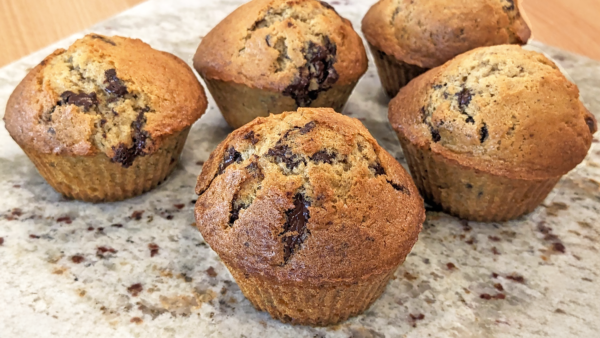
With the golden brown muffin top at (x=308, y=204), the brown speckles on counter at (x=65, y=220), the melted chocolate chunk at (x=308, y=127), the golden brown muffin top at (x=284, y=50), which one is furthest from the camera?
the golden brown muffin top at (x=284, y=50)

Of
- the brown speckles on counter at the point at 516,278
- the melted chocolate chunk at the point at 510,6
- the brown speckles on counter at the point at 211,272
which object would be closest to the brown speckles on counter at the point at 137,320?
the brown speckles on counter at the point at 211,272

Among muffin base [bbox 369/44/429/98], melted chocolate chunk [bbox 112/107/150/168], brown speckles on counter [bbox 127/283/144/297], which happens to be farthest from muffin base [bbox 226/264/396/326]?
muffin base [bbox 369/44/429/98]

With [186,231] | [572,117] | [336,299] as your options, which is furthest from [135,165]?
[572,117]

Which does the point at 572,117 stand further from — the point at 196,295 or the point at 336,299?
the point at 196,295

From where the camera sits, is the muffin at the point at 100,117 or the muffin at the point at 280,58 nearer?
the muffin at the point at 100,117

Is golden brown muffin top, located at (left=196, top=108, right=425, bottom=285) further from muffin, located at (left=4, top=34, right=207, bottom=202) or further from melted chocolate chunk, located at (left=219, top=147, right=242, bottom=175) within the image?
muffin, located at (left=4, top=34, right=207, bottom=202)

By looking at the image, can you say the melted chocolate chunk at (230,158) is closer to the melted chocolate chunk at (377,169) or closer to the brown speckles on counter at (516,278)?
the melted chocolate chunk at (377,169)

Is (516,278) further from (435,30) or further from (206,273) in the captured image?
(435,30)

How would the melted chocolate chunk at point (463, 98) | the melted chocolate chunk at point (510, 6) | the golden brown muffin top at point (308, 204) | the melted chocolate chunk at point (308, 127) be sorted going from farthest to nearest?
1. the melted chocolate chunk at point (510, 6)
2. the melted chocolate chunk at point (463, 98)
3. the melted chocolate chunk at point (308, 127)
4. the golden brown muffin top at point (308, 204)
